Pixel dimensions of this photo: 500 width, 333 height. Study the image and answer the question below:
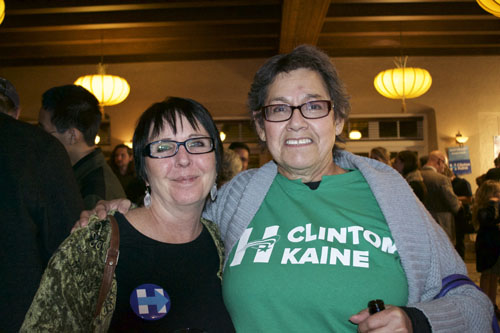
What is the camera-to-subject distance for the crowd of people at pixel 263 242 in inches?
43.8

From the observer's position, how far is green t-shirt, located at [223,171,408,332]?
112 centimetres

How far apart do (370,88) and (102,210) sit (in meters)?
8.83

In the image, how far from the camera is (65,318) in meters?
1.04

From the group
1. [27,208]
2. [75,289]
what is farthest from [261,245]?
[27,208]

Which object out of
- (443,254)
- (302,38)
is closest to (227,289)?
(443,254)

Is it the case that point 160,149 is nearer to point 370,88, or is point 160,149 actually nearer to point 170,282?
point 170,282

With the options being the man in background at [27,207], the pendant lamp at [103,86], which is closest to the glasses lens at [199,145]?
the man in background at [27,207]

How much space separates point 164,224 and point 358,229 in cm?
62

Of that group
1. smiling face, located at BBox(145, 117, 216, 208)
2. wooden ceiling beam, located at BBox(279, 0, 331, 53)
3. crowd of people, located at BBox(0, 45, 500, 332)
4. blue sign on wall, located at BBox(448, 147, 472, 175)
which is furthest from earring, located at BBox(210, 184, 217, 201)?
blue sign on wall, located at BBox(448, 147, 472, 175)

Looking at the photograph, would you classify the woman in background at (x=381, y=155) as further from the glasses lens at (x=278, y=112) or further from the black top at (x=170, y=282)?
the black top at (x=170, y=282)

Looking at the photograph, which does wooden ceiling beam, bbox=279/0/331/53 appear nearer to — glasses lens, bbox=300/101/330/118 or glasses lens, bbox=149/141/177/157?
glasses lens, bbox=300/101/330/118

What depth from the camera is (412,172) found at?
4129 mm

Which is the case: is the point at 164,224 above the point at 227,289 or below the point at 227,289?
above

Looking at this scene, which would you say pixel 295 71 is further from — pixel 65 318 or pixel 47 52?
pixel 47 52
